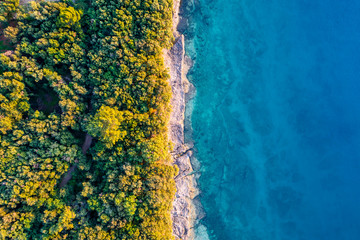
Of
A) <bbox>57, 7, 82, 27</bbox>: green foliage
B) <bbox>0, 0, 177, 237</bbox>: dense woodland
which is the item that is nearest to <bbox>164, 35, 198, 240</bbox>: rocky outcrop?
<bbox>0, 0, 177, 237</bbox>: dense woodland

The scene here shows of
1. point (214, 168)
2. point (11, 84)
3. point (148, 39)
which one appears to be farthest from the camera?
point (214, 168)

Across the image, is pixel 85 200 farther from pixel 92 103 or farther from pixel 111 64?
pixel 111 64

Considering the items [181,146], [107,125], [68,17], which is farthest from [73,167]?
[68,17]

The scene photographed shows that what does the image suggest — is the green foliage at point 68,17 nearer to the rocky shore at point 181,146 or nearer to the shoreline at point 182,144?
the shoreline at point 182,144

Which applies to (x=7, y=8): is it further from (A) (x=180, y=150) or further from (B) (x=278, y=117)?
(B) (x=278, y=117)

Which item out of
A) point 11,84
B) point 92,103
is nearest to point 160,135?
point 92,103

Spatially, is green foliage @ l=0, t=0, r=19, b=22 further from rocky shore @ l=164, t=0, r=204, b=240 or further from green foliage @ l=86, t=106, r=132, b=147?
rocky shore @ l=164, t=0, r=204, b=240
